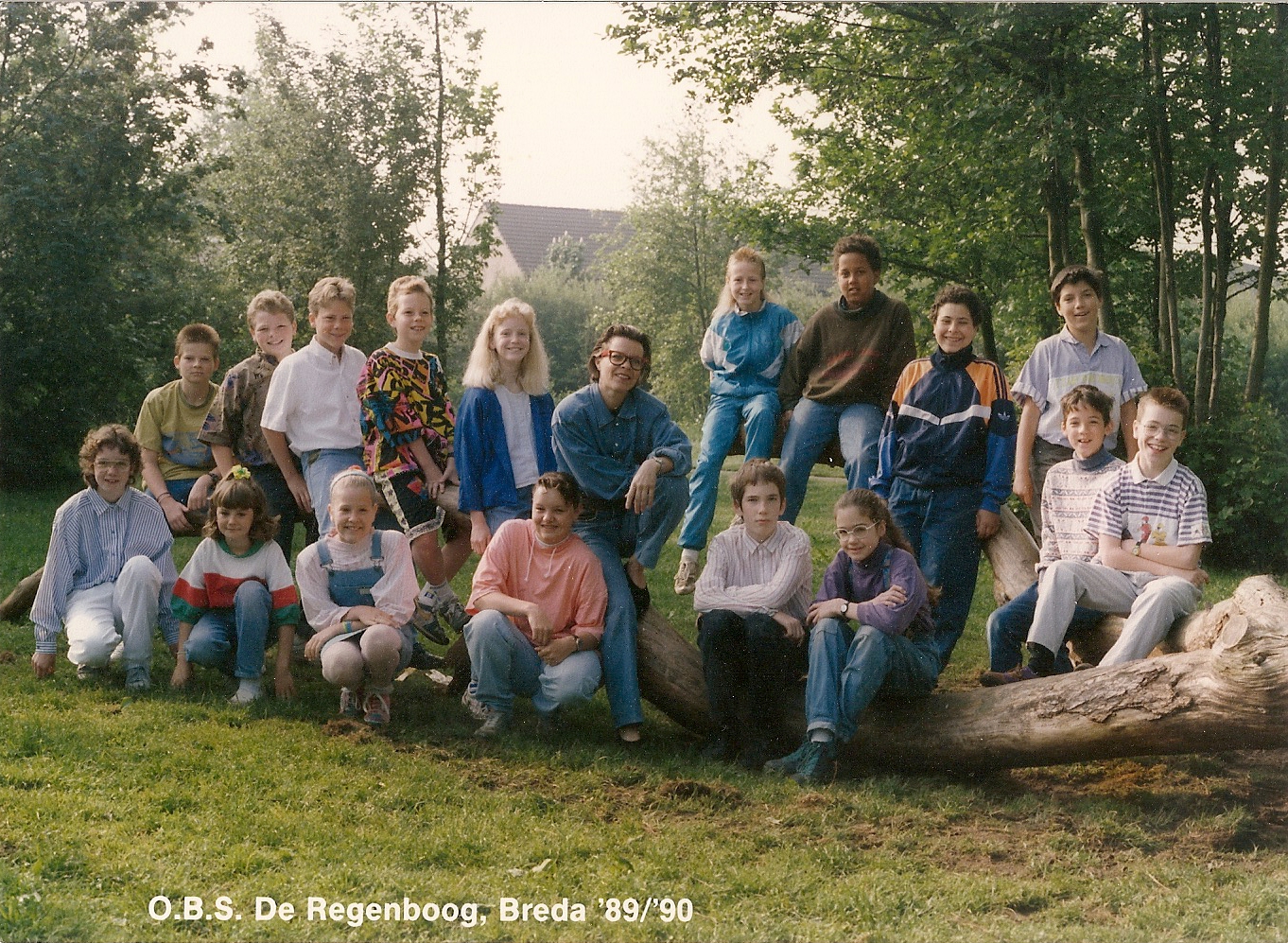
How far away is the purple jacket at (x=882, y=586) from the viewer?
501 centimetres

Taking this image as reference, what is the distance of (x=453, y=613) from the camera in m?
6.71

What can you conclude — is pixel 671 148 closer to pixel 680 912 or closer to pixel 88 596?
pixel 88 596

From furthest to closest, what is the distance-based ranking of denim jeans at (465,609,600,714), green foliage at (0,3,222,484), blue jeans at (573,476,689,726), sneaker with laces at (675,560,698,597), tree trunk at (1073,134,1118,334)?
green foliage at (0,3,222,484), tree trunk at (1073,134,1118,334), sneaker with laces at (675,560,698,597), blue jeans at (573,476,689,726), denim jeans at (465,609,600,714)

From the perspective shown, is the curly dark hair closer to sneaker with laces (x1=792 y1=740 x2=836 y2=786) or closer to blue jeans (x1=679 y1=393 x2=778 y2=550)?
blue jeans (x1=679 y1=393 x2=778 y2=550)

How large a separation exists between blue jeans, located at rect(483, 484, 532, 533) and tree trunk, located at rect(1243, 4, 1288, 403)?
8158 mm

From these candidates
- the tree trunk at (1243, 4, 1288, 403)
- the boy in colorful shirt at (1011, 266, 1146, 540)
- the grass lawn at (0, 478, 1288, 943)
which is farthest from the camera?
the tree trunk at (1243, 4, 1288, 403)

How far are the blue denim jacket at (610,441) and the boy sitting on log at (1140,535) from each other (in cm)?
177

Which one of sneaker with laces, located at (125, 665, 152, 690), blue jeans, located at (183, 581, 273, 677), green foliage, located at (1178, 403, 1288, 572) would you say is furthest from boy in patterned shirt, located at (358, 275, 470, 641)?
green foliage, located at (1178, 403, 1288, 572)

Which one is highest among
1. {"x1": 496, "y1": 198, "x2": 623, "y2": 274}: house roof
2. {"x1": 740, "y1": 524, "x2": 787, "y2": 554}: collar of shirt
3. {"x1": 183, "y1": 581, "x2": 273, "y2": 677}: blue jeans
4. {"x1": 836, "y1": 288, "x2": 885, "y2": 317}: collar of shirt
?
{"x1": 496, "y1": 198, "x2": 623, "y2": 274}: house roof

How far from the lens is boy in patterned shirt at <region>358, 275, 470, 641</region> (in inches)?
244

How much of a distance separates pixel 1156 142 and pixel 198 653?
376 inches

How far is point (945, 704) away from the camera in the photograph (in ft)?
17.1

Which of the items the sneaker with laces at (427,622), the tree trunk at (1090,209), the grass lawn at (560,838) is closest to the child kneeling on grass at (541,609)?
the grass lawn at (560,838)

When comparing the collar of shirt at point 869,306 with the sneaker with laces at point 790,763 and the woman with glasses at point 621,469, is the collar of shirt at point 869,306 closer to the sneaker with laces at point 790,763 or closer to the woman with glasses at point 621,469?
the woman with glasses at point 621,469
